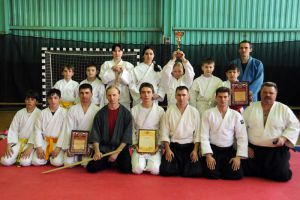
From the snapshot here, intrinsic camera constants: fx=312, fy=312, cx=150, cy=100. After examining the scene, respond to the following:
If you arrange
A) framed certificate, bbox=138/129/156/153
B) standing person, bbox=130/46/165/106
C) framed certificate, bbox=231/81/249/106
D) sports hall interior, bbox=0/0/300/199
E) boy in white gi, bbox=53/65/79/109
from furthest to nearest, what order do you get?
sports hall interior, bbox=0/0/300/199, boy in white gi, bbox=53/65/79/109, standing person, bbox=130/46/165/106, framed certificate, bbox=231/81/249/106, framed certificate, bbox=138/129/156/153

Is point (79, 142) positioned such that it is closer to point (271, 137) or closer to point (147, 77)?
point (147, 77)

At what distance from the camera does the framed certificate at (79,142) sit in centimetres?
429

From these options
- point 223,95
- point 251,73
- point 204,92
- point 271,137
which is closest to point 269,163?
point 271,137

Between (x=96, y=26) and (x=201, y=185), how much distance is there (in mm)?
7238

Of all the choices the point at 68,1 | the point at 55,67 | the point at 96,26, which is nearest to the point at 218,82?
the point at 55,67

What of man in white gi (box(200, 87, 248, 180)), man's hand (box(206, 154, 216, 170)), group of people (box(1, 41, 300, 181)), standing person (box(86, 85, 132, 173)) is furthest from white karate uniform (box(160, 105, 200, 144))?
standing person (box(86, 85, 132, 173))

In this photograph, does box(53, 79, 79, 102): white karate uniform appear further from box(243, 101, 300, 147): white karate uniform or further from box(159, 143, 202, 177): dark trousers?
box(243, 101, 300, 147): white karate uniform

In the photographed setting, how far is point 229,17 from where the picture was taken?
31.4 ft

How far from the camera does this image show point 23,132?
4.62m

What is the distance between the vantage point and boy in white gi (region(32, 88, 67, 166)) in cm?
441

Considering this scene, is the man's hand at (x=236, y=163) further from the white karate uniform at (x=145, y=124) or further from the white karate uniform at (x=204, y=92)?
the white karate uniform at (x=204, y=92)

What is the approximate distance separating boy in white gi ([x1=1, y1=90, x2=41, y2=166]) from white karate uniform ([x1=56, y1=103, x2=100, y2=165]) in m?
0.49

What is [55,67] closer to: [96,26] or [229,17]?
[96,26]

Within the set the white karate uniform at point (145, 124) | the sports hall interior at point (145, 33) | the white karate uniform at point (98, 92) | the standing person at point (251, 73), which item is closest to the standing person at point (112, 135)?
the white karate uniform at point (145, 124)
